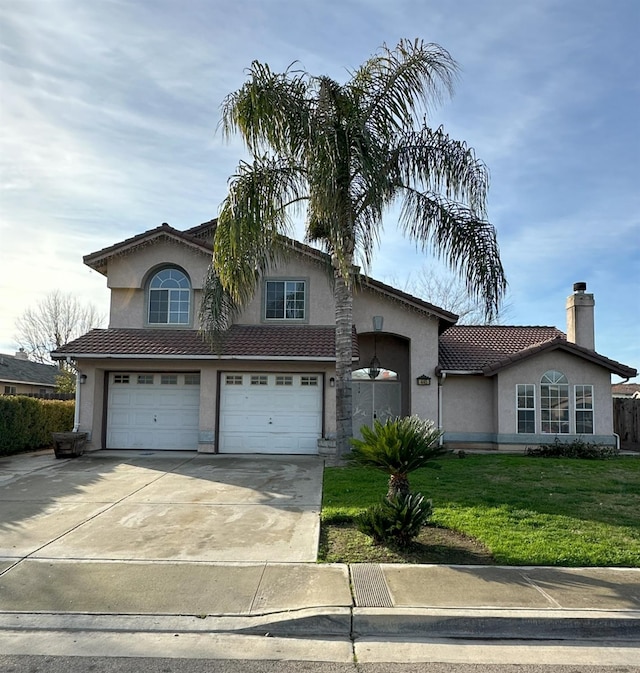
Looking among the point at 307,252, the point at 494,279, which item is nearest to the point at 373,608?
the point at 494,279

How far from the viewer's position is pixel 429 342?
16547mm

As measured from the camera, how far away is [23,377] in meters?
31.3

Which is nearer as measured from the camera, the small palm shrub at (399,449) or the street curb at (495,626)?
the street curb at (495,626)

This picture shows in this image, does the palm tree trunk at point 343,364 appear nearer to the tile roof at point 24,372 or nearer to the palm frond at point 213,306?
the palm frond at point 213,306

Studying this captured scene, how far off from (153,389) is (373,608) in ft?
39.6

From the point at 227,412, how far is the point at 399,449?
910cm

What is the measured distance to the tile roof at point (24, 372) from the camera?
29.8 meters

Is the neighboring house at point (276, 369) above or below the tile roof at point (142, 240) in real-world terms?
below

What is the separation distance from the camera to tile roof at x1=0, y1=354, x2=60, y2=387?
29.8 meters

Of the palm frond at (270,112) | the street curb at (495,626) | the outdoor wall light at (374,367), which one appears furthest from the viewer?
the outdoor wall light at (374,367)

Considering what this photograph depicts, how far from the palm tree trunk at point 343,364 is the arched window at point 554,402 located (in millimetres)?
7454

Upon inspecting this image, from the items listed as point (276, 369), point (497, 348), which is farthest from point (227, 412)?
point (497, 348)

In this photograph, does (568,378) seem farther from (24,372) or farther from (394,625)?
(24,372)

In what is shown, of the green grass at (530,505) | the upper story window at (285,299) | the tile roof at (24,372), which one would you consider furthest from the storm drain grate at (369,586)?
the tile roof at (24,372)
